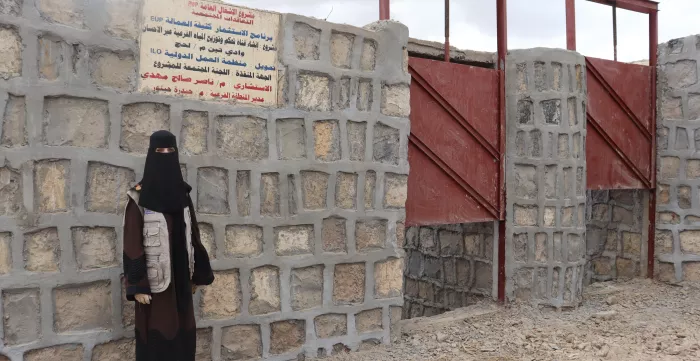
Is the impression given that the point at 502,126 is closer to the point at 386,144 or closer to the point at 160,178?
the point at 386,144

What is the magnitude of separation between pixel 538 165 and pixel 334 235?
6.66 ft

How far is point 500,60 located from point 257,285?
2.85 m

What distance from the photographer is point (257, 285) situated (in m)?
3.46

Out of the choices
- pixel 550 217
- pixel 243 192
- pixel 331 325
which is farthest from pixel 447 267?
pixel 243 192

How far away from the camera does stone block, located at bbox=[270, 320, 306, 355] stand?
3.54 metres

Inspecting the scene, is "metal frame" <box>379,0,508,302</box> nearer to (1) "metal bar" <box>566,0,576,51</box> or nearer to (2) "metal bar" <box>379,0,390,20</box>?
(1) "metal bar" <box>566,0,576,51</box>

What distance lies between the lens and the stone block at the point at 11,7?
270 cm

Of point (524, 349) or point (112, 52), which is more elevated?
point (112, 52)

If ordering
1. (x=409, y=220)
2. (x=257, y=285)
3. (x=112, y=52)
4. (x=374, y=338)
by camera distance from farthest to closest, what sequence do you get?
1. (x=409, y=220)
2. (x=374, y=338)
3. (x=257, y=285)
4. (x=112, y=52)

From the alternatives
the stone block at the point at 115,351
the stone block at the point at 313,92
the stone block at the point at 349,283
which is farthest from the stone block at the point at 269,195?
the stone block at the point at 115,351

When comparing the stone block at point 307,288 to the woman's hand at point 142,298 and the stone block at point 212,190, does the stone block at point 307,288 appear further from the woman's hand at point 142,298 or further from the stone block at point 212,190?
the woman's hand at point 142,298

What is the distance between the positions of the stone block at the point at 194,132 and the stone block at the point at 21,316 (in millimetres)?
1044

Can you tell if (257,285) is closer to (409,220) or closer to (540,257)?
(409,220)

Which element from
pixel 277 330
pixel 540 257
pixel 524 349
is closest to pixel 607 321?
pixel 540 257
